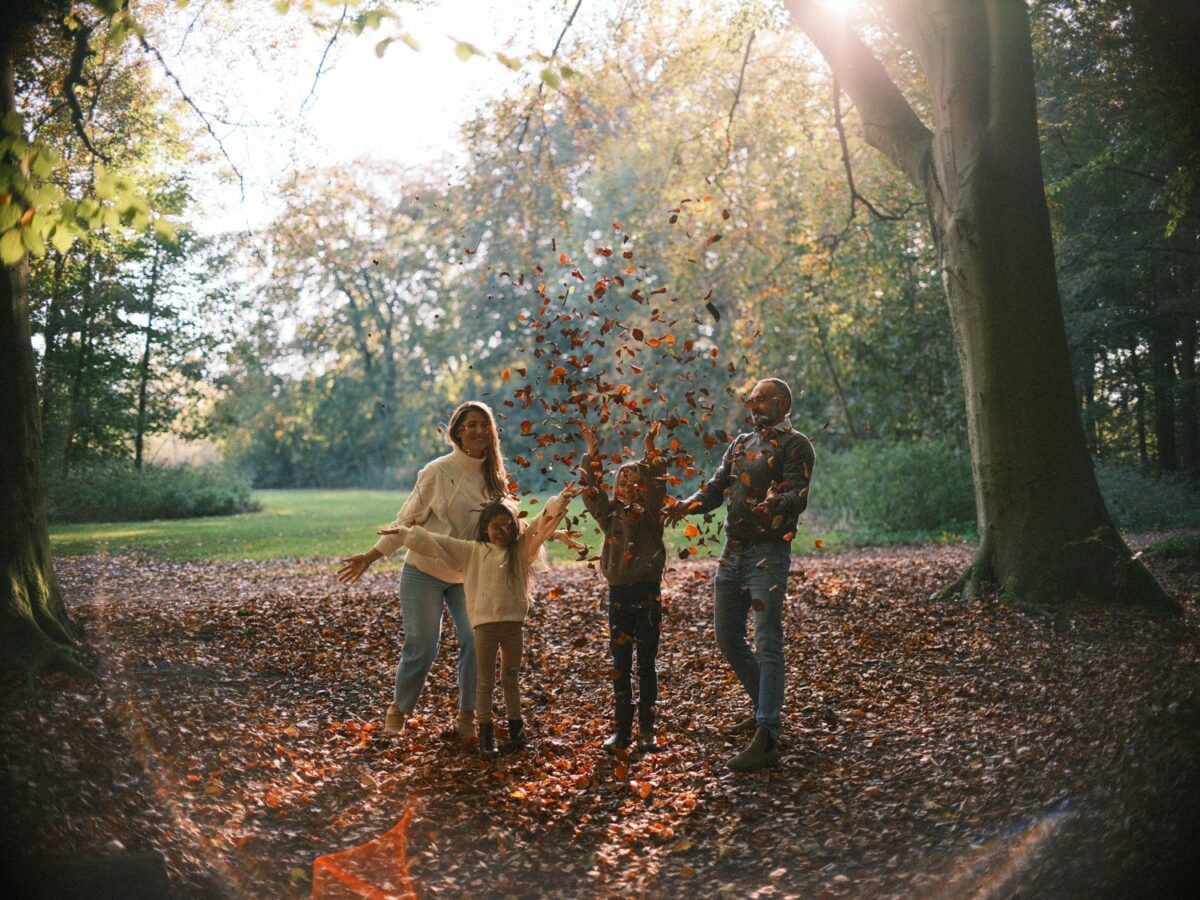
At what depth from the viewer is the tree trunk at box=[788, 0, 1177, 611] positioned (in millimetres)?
8852

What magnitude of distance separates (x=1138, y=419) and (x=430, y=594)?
20.7m

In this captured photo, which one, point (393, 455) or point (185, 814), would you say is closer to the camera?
point (185, 814)

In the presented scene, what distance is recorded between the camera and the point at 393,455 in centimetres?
4881

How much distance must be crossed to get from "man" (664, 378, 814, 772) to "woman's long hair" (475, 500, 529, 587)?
2.80 feet

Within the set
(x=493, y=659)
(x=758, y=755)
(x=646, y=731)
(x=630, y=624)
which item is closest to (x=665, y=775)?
(x=646, y=731)

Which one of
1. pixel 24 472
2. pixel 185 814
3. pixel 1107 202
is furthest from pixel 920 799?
pixel 1107 202

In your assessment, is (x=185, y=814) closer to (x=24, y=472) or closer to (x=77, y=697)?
(x=77, y=697)

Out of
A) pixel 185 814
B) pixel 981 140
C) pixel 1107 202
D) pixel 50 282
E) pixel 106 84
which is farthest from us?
pixel 1107 202

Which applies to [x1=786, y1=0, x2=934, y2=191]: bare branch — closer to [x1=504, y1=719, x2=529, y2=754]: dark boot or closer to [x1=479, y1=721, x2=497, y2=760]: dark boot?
[x1=504, y1=719, x2=529, y2=754]: dark boot

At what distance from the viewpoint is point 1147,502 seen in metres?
18.7

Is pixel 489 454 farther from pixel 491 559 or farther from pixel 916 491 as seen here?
pixel 916 491

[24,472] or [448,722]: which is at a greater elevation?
[24,472]

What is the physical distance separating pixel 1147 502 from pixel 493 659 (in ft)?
54.1

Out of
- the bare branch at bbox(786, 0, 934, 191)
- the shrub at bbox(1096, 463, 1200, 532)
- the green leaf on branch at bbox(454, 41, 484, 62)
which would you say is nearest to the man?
the green leaf on branch at bbox(454, 41, 484, 62)
